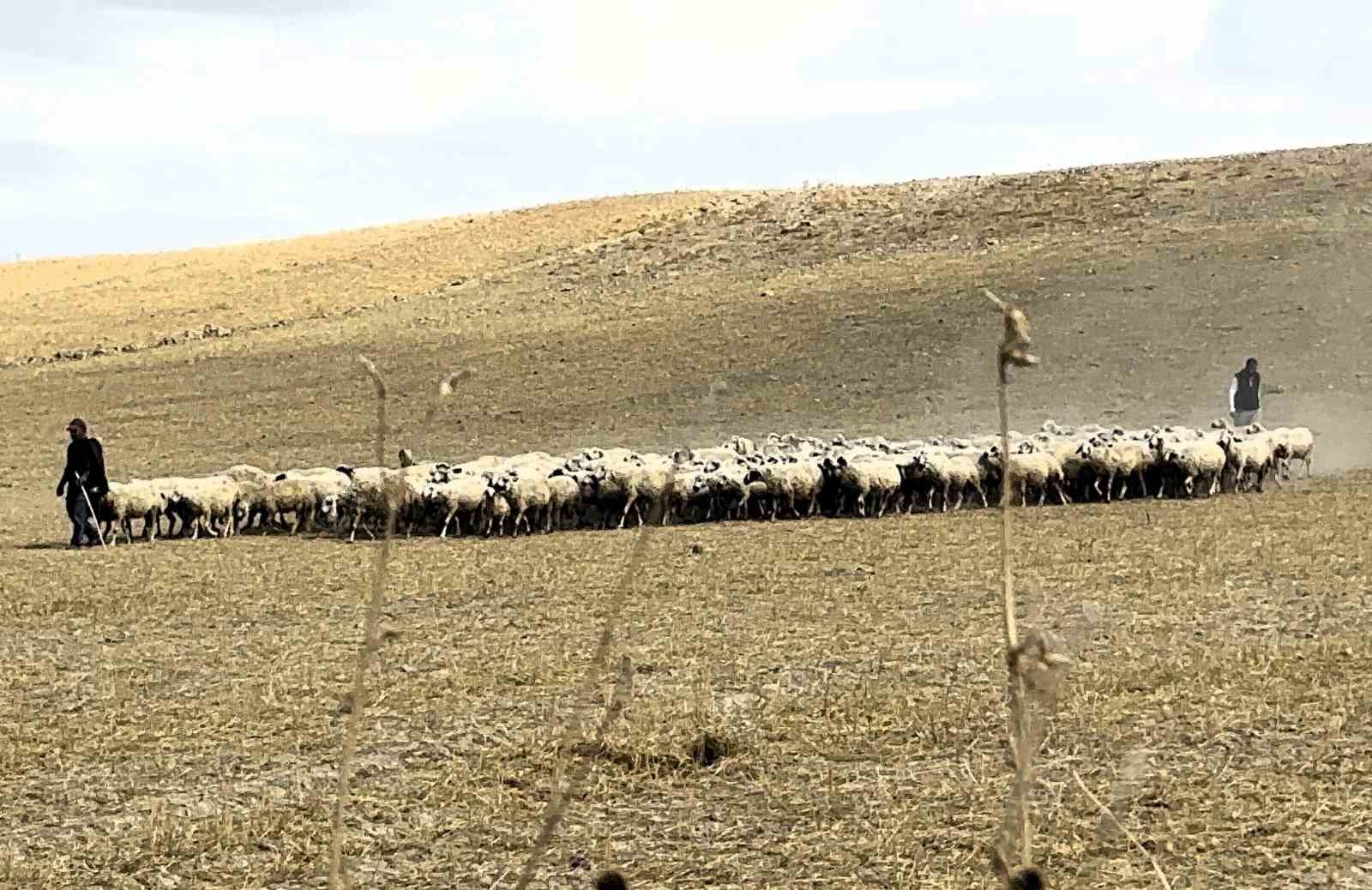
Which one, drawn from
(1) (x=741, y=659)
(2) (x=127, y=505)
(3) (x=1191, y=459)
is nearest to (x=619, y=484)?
(2) (x=127, y=505)

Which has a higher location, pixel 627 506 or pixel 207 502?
pixel 207 502

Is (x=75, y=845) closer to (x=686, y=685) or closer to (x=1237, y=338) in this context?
(x=686, y=685)

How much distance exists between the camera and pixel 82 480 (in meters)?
17.6

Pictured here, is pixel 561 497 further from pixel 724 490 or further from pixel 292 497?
pixel 292 497

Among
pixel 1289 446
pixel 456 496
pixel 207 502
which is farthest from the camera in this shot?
pixel 1289 446

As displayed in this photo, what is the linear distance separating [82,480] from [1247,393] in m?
15.3

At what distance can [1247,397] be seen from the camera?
2389 cm

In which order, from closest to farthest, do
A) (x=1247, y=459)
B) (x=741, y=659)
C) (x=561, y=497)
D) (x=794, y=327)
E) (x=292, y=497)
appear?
(x=741, y=659), (x=561, y=497), (x=292, y=497), (x=1247, y=459), (x=794, y=327)

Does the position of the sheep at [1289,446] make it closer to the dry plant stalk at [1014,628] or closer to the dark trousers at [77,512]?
the dark trousers at [77,512]

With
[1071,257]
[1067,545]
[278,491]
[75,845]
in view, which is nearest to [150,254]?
[1071,257]

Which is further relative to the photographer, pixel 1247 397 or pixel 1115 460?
pixel 1247 397

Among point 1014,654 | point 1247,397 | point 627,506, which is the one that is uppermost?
point 1014,654

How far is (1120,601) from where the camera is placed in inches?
465

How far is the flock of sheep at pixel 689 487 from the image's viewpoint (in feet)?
58.5
